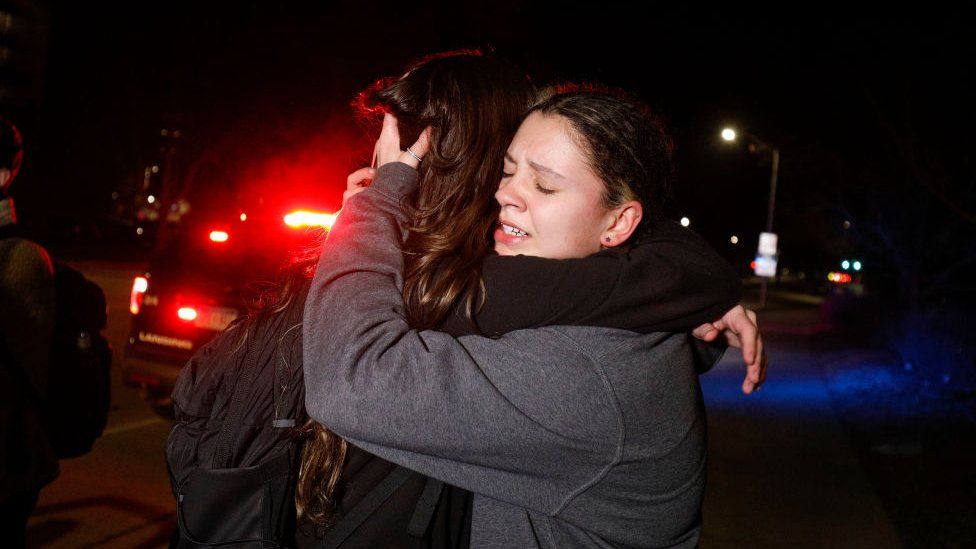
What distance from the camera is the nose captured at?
1696 millimetres

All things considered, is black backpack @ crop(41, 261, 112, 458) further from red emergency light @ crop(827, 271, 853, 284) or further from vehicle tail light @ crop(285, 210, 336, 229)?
red emergency light @ crop(827, 271, 853, 284)

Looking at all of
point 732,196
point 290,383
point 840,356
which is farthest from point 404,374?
point 732,196

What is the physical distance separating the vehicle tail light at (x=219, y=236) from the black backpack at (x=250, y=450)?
4.21m

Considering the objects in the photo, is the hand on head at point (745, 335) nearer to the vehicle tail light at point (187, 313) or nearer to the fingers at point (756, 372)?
the fingers at point (756, 372)

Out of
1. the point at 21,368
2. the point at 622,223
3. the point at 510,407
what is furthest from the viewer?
the point at 21,368

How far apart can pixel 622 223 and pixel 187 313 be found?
Result: 485 cm

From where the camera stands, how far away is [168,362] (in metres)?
5.88

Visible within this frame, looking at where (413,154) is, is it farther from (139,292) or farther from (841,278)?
(841,278)

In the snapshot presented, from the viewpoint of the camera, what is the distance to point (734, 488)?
20.2 ft

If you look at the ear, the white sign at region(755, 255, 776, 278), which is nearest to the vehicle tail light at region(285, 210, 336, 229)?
the ear

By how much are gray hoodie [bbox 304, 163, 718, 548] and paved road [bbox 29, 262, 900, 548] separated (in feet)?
11.8

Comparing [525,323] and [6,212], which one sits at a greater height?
[6,212]

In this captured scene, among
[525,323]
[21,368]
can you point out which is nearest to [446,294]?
[525,323]

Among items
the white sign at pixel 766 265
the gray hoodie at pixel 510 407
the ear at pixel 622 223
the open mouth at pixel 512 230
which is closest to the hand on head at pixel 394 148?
the gray hoodie at pixel 510 407
